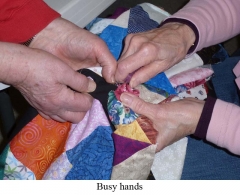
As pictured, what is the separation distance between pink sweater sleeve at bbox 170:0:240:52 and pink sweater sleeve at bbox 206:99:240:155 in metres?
0.19

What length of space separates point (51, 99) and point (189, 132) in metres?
0.32

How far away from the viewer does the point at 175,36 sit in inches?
34.6

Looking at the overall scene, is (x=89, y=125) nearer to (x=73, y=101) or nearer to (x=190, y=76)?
(x=73, y=101)

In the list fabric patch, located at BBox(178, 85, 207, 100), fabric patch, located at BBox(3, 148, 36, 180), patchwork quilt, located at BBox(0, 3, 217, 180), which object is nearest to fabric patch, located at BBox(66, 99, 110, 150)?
patchwork quilt, located at BBox(0, 3, 217, 180)

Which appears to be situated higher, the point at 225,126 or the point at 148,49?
the point at 148,49

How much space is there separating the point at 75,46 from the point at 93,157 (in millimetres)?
260

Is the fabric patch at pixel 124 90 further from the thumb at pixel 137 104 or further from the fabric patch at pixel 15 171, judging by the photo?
the fabric patch at pixel 15 171

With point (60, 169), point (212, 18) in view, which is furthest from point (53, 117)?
point (212, 18)

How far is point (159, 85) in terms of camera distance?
0.84 m

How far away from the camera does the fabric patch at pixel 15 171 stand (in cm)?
79

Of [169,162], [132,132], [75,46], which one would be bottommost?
[169,162]

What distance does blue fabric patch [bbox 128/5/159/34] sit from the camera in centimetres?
91

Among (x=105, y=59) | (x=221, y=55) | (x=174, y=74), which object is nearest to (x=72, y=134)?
(x=105, y=59)

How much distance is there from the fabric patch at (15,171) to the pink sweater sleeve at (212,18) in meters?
0.50
